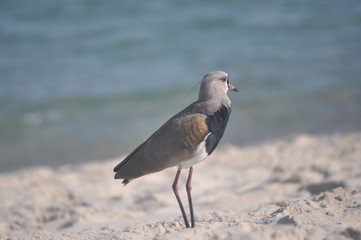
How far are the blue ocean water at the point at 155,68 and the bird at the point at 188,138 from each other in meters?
5.25

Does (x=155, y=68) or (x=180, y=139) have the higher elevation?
(x=155, y=68)

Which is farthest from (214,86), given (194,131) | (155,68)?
(155,68)

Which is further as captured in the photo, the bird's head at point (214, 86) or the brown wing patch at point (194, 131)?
the bird's head at point (214, 86)

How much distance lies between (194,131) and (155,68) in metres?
9.60

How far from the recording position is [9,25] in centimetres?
1645

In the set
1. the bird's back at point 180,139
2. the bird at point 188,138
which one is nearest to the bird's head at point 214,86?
the bird at point 188,138

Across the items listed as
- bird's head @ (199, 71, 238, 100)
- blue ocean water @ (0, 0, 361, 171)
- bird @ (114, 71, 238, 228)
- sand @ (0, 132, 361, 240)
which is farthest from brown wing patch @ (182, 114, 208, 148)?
blue ocean water @ (0, 0, 361, 171)

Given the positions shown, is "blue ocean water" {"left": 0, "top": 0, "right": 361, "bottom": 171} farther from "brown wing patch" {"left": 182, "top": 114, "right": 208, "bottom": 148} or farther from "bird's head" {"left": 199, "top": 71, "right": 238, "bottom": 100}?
"brown wing patch" {"left": 182, "top": 114, "right": 208, "bottom": 148}

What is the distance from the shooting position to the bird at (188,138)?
4.38 metres

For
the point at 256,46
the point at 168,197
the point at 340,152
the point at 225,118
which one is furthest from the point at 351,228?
the point at 256,46

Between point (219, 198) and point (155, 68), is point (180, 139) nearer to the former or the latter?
point (219, 198)

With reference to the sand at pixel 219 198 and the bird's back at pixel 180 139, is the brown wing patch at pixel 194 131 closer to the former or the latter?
the bird's back at pixel 180 139

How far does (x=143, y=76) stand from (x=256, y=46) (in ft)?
10.2

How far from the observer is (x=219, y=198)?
6.41m
